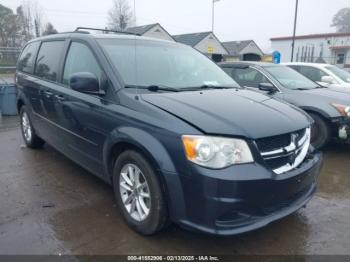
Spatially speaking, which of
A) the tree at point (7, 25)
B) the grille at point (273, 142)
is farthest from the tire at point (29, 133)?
the tree at point (7, 25)

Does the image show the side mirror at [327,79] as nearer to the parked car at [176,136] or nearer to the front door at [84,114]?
the parked car at [176,136]

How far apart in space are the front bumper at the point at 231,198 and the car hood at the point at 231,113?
0.32 metres

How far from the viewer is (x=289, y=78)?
21.7 feet

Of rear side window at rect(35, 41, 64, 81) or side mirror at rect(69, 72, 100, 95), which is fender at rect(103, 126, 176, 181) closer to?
side mirror at rect(69, 72, 100, 95)

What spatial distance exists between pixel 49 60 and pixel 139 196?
2635 mm

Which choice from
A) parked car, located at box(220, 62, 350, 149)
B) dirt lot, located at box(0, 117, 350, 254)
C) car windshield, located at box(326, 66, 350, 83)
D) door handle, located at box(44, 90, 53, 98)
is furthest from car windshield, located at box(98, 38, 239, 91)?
car windshield, located at box(326, 66, 350, 83)

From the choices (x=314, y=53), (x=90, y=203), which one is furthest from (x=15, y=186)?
(x=314, y=53)

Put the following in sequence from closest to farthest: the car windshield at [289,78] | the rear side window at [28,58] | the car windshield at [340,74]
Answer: the rear side window at [28,58] → the car windshield at [289,78] → the car windshield at [340,74]

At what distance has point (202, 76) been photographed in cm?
400

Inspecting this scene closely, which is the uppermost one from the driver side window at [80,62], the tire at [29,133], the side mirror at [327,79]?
the driver side window at [80,62]

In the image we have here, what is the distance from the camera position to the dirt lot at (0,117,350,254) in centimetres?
295

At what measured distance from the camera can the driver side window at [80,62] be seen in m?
3.62

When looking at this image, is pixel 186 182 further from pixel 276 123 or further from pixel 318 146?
pixel 318 146

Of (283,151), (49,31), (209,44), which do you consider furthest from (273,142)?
(209,44)
